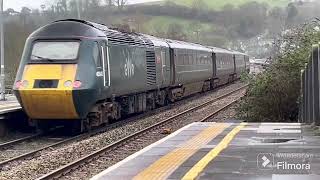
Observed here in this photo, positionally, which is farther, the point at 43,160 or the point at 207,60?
the point at 207,60

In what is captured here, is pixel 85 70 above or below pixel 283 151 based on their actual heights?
above

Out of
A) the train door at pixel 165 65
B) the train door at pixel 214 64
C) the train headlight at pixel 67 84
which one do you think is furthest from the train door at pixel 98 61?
the train door at pixel 214 64

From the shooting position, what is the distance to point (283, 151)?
966cm

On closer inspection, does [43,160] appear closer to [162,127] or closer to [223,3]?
[162,127]

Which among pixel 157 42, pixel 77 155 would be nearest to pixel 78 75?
pixel 77 155

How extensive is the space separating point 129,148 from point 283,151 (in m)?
5.33

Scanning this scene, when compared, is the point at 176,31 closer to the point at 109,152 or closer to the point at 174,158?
the point at 109,152

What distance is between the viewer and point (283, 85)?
19.9 metres

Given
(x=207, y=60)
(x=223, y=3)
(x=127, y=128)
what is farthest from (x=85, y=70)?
(x=223, y=3)

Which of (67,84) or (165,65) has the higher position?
(165,65)

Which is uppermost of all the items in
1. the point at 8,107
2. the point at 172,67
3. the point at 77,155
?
the point at 172,67

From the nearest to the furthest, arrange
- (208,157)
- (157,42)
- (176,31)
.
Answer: (208,157), (157,42), (176,31)

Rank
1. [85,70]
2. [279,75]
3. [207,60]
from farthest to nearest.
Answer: [207,60]
[279,75]
[85,70]

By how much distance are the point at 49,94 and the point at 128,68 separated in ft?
15.1
